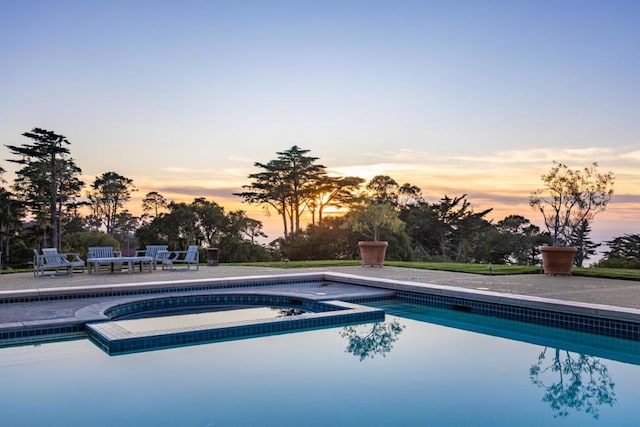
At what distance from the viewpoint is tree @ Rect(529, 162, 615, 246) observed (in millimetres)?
10367

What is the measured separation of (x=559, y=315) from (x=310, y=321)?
3.02 meters

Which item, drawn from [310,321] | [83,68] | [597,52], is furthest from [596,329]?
[83,68]

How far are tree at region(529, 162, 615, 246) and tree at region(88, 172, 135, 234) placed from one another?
23976mm

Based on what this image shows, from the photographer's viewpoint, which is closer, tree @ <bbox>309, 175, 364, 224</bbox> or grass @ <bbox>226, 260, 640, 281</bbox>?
grass @ <bbox>226, 260, 640, 281</bbox>

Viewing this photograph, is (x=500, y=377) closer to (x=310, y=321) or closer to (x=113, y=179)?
(x=310, y=321)

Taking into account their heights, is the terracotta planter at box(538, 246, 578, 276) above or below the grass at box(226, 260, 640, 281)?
above

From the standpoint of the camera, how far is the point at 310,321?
644 centimetres

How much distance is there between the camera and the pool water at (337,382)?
365cm

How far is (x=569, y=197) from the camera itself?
34.8ft

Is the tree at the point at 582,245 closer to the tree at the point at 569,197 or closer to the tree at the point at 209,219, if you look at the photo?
the tree at the point at 569,197

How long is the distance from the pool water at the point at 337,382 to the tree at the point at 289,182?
21859mm

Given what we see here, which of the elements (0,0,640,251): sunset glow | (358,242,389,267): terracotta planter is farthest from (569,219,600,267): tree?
(358,242,389,267): terracotta planter

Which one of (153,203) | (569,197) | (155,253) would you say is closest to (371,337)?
(569,197)

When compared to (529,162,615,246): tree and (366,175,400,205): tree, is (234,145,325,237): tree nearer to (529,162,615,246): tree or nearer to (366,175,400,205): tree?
(366,175,400,205): tree
